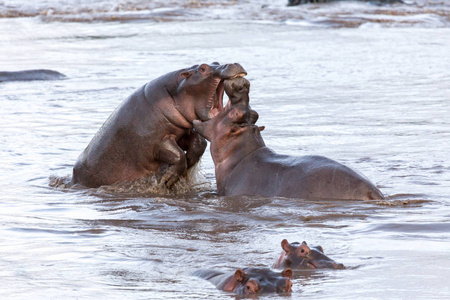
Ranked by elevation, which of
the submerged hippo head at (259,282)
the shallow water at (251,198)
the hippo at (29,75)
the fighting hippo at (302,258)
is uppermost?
the submerged hippo head at (259,282)

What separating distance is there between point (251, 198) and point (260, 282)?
2580 millimetres

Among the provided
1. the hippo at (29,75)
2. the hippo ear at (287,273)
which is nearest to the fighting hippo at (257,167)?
the hippo ear at (287,273)

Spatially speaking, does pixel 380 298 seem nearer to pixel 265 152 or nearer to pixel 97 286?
pixel 97 286

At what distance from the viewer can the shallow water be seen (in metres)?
4.75

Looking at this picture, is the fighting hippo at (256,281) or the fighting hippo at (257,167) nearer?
the fighting hippo at (256,281)

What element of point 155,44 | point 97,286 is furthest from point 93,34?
point 97,286

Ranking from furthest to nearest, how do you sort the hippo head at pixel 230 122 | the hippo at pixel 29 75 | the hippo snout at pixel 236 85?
the hippo at pixel 29 75 → the hippo head at pixel 230 122 → the hippo snout at pixel 236 85

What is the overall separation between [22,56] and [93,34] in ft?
17.2

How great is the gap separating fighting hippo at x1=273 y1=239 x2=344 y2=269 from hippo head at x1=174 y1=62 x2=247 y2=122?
8.68 ft

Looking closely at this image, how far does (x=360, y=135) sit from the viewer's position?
10.3 m

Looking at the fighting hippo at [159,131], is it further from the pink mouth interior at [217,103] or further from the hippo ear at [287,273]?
the hippo ear at [287,273]

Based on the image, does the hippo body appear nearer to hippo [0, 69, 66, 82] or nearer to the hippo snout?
the hippo snout

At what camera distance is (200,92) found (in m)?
7.33

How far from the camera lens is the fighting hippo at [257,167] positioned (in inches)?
257
